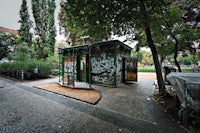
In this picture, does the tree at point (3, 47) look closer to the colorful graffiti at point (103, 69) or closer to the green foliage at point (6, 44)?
the green foliage at point (6, 44)

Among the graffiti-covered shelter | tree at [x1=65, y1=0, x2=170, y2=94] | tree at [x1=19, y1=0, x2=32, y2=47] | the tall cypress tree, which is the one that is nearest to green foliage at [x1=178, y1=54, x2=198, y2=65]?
the graffiti-covered shelter

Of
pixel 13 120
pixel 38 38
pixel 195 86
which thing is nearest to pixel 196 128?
pixel 195 86

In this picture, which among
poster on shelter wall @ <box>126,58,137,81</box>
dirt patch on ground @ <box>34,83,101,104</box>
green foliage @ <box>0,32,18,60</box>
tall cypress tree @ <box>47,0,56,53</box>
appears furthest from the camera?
green foliage @ <box>0,32,18,60</box>

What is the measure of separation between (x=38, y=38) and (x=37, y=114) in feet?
57.4

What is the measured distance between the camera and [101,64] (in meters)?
7.58

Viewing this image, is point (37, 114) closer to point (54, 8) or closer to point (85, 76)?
point (85, 76)

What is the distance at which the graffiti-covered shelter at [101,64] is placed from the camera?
23.1ft

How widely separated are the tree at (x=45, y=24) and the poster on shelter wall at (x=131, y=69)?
1357cm

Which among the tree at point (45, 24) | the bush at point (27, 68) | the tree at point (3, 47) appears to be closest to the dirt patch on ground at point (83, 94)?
the bush at point (27, 68)

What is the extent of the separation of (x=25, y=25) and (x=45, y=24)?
3.60 meters

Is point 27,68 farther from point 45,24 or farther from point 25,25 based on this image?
point 25,25

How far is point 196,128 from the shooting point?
2484mm

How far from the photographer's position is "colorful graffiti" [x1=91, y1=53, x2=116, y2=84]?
7.14 m

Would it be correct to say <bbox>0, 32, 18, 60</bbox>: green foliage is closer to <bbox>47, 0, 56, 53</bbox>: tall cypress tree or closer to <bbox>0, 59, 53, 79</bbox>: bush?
<bbox>47, 0, 56, 53</bbox>: tall cypress tree
